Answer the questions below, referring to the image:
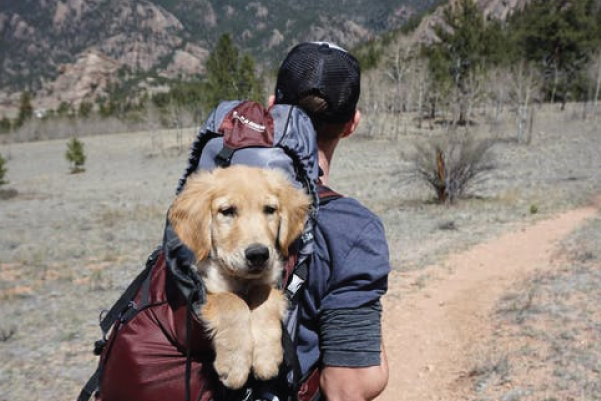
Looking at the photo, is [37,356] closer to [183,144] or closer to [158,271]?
[158,271]

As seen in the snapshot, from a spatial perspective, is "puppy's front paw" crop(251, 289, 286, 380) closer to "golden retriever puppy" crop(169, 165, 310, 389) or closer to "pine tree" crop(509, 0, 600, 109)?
"golden retriever puppy" crop(169, 165, 310, 389)

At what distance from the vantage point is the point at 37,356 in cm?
742

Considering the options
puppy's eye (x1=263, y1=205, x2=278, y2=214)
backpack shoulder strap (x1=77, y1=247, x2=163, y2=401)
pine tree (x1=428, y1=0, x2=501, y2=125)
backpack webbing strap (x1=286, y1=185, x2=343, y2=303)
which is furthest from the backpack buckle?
pine tree (x1=428, y1=0, x2=501, y2=125)

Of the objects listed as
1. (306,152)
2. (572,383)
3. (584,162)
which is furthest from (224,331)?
(584,162)

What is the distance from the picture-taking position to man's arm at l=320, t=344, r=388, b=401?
185cm

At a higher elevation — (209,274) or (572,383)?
(209,274)

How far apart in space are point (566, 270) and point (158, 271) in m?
9.50

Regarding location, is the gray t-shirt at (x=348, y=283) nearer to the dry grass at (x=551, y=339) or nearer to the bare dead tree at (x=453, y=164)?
the dry grass at (x=551, y=339)

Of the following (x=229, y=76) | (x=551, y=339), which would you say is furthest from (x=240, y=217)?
(x=229, y=76)

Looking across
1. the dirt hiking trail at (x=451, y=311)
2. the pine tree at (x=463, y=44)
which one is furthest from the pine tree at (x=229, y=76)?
the dirt hiking trail at (x=451, y=311)

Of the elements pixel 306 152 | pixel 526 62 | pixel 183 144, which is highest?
pixel 526 62

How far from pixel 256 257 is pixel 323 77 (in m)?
0.79

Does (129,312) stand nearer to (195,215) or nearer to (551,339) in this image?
(195,215)

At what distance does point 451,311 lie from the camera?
27.2ft
